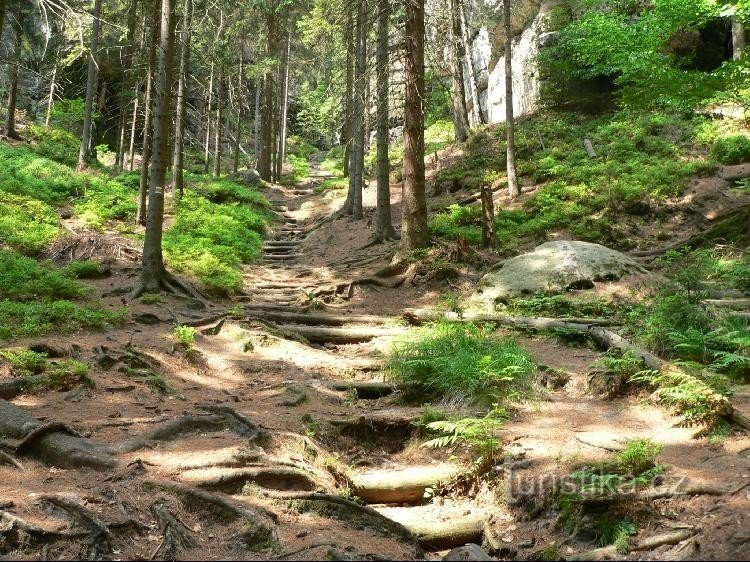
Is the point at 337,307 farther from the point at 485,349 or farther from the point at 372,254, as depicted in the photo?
the point at 485,349

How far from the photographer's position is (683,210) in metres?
16.0

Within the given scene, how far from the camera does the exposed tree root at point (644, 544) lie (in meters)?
3.58

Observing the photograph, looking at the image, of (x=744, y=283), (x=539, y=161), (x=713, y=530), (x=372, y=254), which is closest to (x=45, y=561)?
(x=713, y=530)

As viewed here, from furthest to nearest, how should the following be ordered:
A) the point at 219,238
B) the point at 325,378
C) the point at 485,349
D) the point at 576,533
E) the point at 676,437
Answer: the point at 219,238, the point at 325,378, the point at 485,349, the point at 676,437, the point at 576,533

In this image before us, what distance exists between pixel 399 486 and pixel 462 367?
213 centimetres

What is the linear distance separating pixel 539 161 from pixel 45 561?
20.4 metres

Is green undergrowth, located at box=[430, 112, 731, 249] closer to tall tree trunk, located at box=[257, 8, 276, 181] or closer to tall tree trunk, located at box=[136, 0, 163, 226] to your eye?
tall tree trunk, located at box=[136, 0, 163, 226]

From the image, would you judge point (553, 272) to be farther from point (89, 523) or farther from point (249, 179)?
point (249, 179)

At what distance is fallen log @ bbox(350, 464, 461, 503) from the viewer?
5.33 metres

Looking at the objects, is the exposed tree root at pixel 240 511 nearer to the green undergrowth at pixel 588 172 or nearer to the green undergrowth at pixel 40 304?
the green undergrowth at pixel 40 304

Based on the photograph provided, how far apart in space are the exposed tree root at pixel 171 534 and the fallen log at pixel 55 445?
95 cm

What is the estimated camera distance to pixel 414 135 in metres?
13.9

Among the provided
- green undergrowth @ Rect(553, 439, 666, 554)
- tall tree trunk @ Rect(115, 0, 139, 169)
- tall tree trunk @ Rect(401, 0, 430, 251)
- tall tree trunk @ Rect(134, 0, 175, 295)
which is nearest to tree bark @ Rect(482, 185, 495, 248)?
tall tree trunk @ Rect(401, 0, 430, 251)

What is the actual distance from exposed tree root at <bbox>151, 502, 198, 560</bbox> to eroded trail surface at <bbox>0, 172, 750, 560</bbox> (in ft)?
0.03
